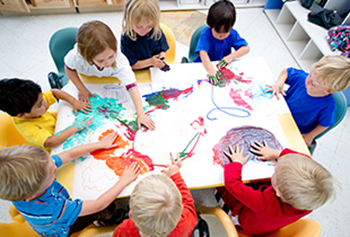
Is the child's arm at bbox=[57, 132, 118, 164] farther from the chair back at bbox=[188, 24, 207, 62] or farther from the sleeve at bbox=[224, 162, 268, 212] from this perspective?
the chair back at bbox=[188, 24, 207, 62]

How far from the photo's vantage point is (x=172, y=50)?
6.27 feet

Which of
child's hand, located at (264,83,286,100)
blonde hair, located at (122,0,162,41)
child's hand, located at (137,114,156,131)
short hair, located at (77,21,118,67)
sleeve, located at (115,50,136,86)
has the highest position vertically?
blonde hair, located at (122,0,162,41)

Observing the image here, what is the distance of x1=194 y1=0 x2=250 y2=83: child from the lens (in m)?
1.60

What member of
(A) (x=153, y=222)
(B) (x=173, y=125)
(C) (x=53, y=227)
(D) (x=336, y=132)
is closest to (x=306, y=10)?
(D) (x=336, y=132)

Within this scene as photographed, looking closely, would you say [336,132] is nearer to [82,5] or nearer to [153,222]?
[153,222]

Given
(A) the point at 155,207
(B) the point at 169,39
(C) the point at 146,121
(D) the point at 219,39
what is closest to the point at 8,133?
(C) the point at 146,121

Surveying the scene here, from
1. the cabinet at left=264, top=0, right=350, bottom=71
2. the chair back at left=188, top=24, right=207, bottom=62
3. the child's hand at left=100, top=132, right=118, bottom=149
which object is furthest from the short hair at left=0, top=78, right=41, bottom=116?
the cabinet at left=264, top=0, right=350, bottom=71

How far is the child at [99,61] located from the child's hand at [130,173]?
0.26 m

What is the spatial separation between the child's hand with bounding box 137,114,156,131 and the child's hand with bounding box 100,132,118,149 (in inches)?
6.4

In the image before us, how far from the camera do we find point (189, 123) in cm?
140

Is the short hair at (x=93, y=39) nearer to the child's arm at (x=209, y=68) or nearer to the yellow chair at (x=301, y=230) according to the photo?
the child's arm at (x=209, y=68)

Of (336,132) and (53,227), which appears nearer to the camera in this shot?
(53,227)

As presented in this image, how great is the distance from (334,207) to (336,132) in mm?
799

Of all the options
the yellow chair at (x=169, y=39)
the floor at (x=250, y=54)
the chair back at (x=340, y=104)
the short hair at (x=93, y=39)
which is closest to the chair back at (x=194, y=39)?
the yellow chair at (x=169, y=39)
